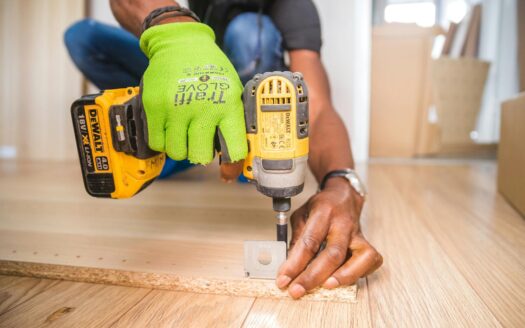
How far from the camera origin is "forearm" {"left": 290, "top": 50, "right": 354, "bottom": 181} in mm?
1182

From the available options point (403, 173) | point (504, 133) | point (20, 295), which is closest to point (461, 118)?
point (403, 173)

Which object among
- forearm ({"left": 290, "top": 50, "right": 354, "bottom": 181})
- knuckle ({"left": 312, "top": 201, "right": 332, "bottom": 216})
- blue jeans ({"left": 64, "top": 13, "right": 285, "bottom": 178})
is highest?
blue jeans ({"left": 64, "top": 13, "right": 285, "bottom": 178})

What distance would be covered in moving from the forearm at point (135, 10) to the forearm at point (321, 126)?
53 cm

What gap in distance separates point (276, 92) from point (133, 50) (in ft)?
4.21

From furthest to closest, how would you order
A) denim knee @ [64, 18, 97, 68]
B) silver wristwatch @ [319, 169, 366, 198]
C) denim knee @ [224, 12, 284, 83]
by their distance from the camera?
denim knee @ [64, 18, 97, 68] → denim knee @ [224, 12, 284, 83] → silver wristwatch @ [319, 169, 366, 198]

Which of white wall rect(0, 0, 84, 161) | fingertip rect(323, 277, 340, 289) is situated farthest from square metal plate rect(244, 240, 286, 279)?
white wall rect(0, 0, 84, 161)

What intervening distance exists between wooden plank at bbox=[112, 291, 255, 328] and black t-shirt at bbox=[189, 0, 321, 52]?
3.00 feet

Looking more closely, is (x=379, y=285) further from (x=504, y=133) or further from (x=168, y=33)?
(x=504, y=133)

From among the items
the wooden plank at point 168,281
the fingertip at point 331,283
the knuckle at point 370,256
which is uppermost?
the knuckle at point 370,256

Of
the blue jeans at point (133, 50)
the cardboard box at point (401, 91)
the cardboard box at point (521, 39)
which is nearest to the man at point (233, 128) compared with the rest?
the blue jeans at point (133, 50)

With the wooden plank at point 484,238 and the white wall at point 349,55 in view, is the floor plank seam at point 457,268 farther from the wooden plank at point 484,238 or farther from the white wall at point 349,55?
the white wall at point 349,55

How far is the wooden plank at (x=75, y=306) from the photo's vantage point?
695 millimetres

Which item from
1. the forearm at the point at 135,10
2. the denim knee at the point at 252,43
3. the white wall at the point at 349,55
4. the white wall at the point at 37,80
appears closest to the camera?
the forearm at the point at 135,10

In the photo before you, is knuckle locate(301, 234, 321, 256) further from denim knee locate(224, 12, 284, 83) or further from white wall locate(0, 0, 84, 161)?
white wall locate(0, 0, 84, 161)
